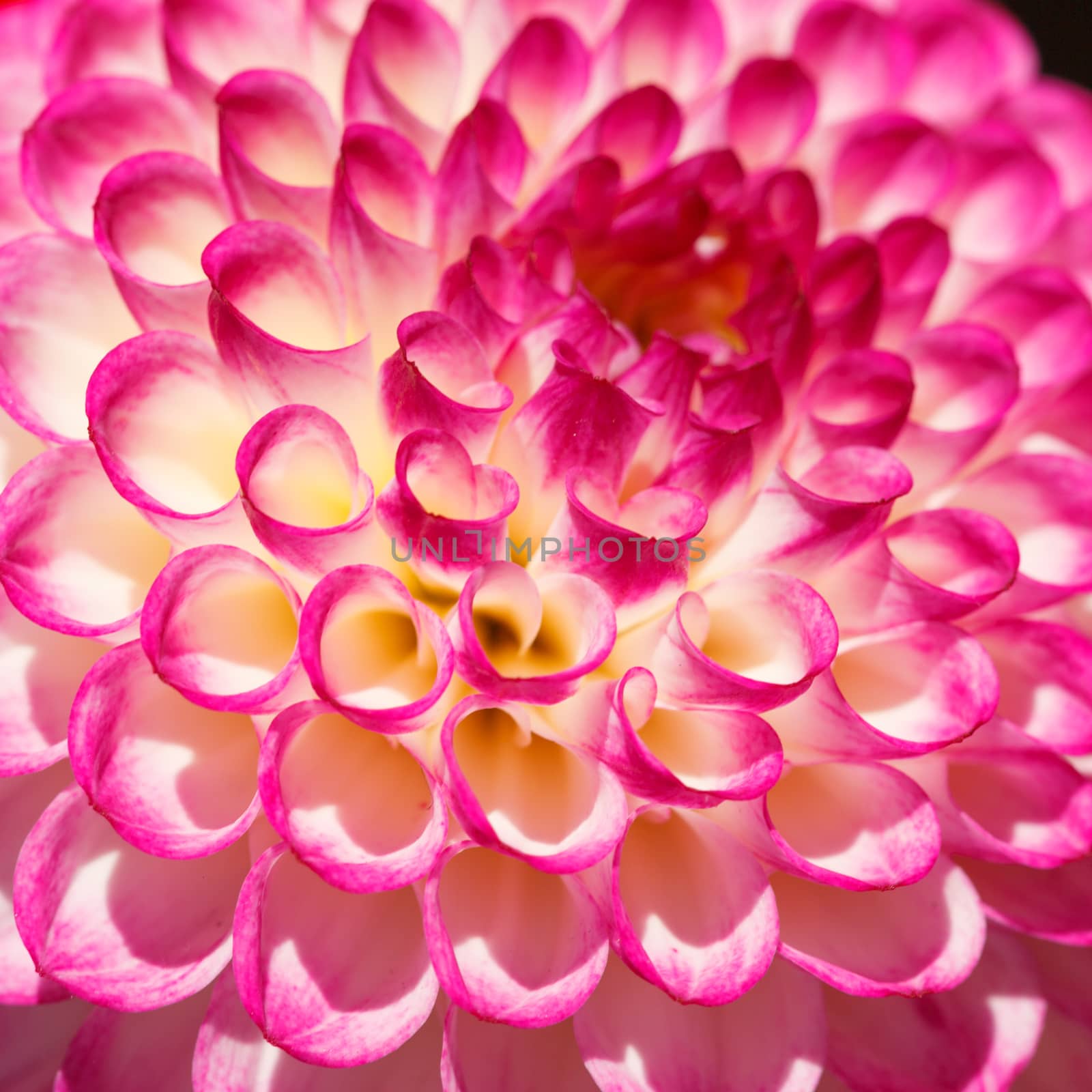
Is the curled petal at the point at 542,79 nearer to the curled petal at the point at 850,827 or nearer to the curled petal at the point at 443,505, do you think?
the curled petal at the point at 443,505

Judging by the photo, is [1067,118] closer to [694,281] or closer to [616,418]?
[694,281]

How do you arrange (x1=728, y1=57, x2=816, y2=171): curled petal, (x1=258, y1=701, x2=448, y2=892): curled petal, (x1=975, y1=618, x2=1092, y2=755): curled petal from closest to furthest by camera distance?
1. (x1=258, y1=701, x2=448, y2=892): curled petal
2. (x1=975, y1=618, x2=1092, y2=755): curled petal
3. (x1=728, y1=57, x2=816, y2=171): curled petal

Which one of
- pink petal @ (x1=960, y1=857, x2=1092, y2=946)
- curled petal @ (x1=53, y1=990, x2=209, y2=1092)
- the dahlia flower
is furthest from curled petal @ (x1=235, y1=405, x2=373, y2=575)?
pink petal @ (x1=960, y1=857, x2=1092, y2=946)

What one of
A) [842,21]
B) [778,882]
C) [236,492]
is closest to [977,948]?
[778,882]

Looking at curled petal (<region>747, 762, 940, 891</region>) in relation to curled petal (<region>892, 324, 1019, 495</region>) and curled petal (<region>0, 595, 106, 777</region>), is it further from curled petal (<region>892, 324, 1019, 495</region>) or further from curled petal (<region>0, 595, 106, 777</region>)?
curled petal (<region>0, 595, 106, 777</region>)

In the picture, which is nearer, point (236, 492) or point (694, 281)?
point (236, 492)
